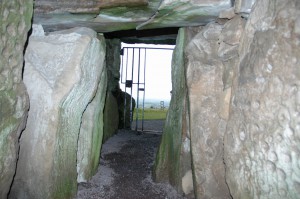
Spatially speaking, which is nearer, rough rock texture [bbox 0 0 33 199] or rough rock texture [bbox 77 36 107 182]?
rough rock texture [bbox 0 0 33 199]

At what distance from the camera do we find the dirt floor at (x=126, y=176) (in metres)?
3.34

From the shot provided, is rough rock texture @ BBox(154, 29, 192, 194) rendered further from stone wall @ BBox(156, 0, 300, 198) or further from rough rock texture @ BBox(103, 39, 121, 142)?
rough rock texture @ BBox(103, 39, 121, 142)

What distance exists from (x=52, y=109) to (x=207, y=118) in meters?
1.52

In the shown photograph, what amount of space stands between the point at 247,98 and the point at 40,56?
201 cm

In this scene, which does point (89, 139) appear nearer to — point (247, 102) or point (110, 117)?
point (247, 102)

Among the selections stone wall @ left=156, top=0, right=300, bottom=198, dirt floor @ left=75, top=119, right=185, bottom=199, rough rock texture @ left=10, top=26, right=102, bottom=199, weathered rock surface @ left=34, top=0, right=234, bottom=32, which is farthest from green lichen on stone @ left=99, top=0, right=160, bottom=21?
dirt floor @ left=75, top=119, right=185, bottom=199

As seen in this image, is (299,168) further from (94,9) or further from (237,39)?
(94,9)

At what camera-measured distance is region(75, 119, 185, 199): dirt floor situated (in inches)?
132

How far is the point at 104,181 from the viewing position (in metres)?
3.72

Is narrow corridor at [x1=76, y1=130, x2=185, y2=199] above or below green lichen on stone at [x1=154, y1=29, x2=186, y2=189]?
below

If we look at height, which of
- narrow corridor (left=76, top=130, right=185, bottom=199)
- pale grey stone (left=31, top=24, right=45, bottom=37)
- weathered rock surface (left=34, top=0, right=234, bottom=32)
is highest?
weathered rock surface (left=34, top=0, right=234, bottom=32)

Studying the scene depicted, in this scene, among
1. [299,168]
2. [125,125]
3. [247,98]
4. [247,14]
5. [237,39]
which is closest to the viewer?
[299,168]

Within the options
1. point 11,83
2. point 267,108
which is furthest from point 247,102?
point 11,83

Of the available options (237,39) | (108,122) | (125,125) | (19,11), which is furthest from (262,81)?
(125,125)
